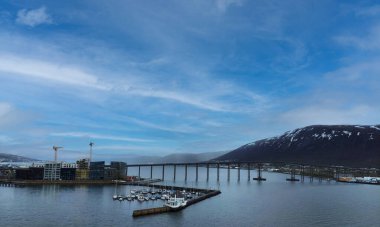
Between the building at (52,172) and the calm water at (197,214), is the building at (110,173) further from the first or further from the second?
the calm water at (197,214)

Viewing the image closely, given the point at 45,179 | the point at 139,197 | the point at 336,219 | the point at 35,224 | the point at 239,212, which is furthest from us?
the point at 45,179

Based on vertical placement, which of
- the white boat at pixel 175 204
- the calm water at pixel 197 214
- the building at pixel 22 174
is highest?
the building at pixel 22 174

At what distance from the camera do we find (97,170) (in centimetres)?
11075

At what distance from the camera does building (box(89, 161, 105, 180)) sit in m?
110

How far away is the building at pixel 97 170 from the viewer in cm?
10969

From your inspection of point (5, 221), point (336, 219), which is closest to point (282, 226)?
point (336, 219)

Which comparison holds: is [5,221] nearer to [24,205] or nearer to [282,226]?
[24,205]

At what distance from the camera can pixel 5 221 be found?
137ft

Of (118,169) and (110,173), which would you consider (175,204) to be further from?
(118,169)

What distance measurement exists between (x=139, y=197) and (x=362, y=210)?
112 feet

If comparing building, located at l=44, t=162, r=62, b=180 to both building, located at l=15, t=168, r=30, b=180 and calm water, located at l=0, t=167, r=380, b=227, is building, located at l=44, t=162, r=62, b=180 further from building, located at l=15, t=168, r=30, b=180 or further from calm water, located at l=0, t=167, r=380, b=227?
calm water, located at l=0, t=167, r=380, b=227

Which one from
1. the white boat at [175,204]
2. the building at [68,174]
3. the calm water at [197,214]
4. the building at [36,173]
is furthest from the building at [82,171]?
the white boat at [175,204]

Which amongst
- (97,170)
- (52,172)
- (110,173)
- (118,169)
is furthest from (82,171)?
(118,169)

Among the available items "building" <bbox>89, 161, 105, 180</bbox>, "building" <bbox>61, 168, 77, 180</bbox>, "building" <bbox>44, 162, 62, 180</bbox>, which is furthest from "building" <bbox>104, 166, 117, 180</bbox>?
"building" <bbox>44, 162, 62, 180</bbox>
